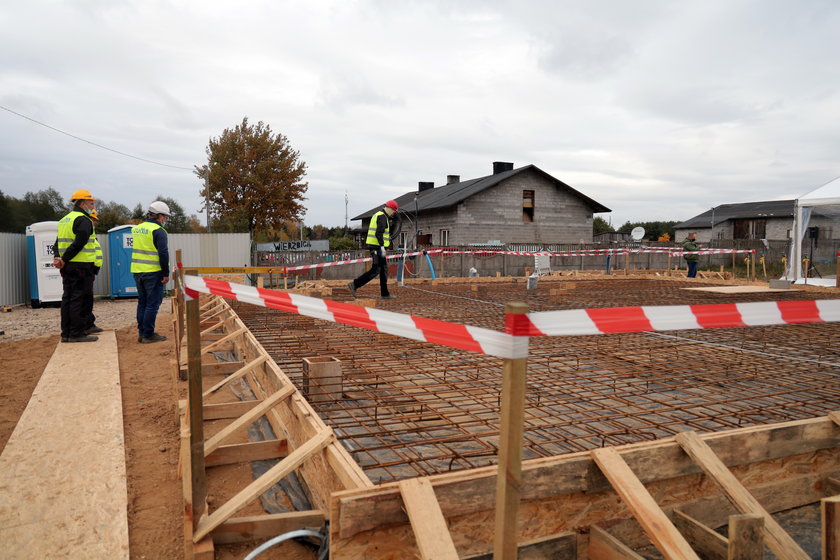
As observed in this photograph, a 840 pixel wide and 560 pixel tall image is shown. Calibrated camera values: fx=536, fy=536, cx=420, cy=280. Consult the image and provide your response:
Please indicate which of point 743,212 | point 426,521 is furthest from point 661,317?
point 743,212

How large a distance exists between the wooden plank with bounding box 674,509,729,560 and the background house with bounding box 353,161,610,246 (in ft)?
82.0

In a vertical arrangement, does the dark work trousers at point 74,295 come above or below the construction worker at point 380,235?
below

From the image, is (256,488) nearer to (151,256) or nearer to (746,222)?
(151,256)

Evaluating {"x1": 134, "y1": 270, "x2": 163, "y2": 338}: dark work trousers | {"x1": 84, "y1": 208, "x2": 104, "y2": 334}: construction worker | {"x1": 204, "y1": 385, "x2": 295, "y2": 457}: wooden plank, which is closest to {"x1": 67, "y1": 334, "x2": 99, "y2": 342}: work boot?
{"x1": 84, "y1": 208, "x2": 104, "y2": 334}: construction worker

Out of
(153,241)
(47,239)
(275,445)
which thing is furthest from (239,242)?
(275,445)

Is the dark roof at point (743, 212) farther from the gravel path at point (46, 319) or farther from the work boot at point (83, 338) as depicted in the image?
the work boot at point (83, 338)

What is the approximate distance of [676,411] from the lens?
368 centimetres

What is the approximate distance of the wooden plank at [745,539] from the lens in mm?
1812

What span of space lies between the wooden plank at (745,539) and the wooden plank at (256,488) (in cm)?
164

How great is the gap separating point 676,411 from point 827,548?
174 centimetres

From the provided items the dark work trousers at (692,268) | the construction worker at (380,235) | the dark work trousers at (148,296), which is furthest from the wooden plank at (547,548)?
the dark work trousers at (692,268)

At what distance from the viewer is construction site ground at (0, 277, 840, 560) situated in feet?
9.59

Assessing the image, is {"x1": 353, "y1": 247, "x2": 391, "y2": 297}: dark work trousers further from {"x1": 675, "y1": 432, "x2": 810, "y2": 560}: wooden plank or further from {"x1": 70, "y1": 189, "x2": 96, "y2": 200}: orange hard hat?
{"x1": 675, "y1": 432, "x2": 810, "y2": 560}: wooden plank

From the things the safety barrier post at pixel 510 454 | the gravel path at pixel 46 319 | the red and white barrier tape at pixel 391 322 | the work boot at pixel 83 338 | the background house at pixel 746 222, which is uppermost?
the background house at pixel 746 222
